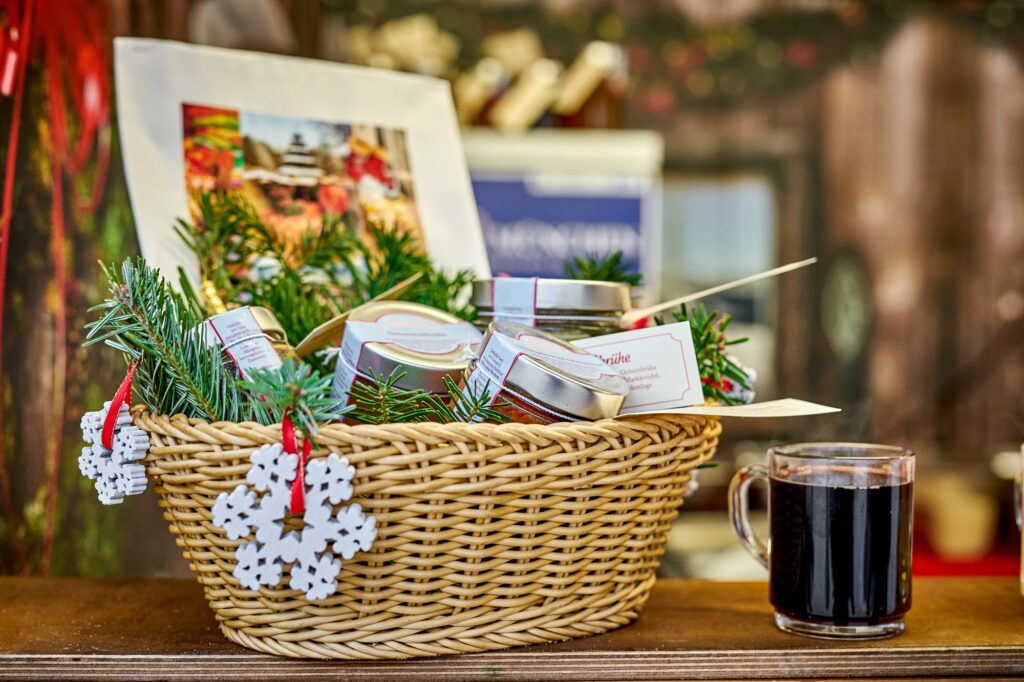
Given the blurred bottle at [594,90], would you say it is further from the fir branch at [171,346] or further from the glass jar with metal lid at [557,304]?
the fir branch at [171,346]

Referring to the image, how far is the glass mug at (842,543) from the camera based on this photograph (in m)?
0.59

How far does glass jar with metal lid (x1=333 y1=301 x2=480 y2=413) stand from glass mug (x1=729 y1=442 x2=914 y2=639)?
0.22 m

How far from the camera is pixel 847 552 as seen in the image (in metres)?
0.59

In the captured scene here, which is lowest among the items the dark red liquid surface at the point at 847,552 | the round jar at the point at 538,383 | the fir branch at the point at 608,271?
the dark red liquid surface at the point at 847,552

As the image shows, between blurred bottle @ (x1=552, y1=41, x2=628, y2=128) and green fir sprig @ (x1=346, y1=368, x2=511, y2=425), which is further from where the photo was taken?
blurred bottle @ (x1=552, y1=41, x2=628, y2=128)

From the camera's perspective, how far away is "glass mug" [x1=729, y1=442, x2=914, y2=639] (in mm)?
592

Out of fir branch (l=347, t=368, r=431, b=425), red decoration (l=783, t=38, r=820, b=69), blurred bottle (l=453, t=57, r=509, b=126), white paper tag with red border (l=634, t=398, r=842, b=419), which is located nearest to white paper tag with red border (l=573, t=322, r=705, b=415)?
white paper tag with red border (l=634, t=398, r=842, b=419)

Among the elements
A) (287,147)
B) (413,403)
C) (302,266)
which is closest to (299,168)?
(287,147)

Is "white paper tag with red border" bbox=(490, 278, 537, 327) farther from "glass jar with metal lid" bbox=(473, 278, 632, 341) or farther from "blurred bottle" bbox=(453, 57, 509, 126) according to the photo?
"blurred bottle" bbox=(453, 57, 509, 126)

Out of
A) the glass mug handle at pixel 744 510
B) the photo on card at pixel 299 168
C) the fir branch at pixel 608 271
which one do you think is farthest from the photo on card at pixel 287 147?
the glass mug handle at pixel 744 510

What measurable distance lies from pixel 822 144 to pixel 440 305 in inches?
82.8

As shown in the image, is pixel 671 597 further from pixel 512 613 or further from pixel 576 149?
pixel 576 149

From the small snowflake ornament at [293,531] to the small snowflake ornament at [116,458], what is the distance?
0.07 metres

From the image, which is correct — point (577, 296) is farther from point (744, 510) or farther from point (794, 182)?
point (794, 182)
